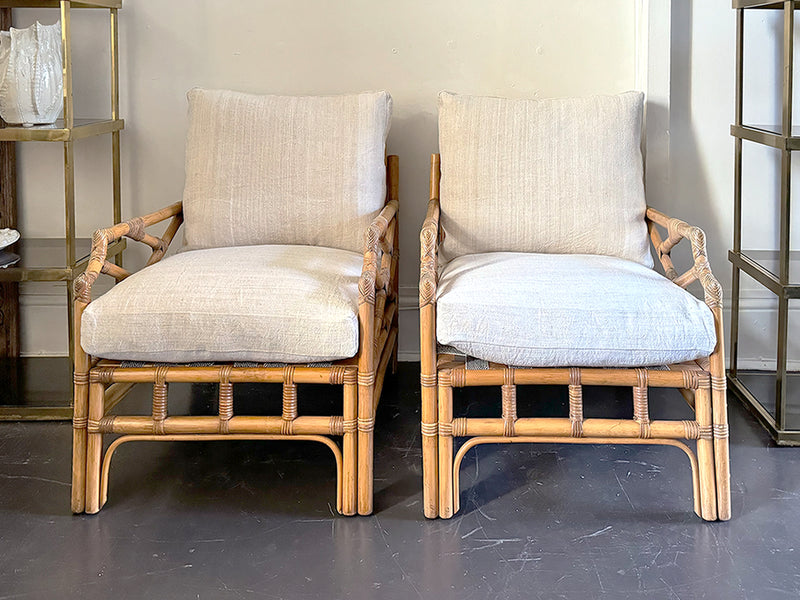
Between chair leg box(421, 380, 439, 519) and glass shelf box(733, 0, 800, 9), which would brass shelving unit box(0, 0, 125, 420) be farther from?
glass shelf box(733, 0, 800, 9)

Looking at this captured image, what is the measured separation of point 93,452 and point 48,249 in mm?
920

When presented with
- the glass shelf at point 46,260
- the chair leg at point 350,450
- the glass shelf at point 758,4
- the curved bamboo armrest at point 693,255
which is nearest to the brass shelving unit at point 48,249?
the glass shelf at point 46,260

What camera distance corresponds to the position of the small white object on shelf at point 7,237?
2.51 m

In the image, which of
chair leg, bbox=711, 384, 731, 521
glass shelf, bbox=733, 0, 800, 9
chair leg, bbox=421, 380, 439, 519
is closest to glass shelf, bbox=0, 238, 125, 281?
chair leg, bbox=421, 380, 439, 519

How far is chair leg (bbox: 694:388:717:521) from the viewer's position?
1829mm

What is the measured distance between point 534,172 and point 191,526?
3.96 feet

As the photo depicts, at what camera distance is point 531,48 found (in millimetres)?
2680

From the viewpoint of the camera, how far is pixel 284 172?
2381 mm

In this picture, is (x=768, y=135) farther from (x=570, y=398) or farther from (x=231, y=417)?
(x=231, y=417)

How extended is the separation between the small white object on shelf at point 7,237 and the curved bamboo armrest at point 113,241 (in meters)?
0.48

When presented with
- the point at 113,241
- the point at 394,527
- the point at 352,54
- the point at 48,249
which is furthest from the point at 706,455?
the point at 48,249

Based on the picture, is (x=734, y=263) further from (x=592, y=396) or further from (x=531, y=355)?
(x=531, y=355)

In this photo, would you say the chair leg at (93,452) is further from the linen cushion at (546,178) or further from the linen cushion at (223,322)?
the linen cushion at (546,178)

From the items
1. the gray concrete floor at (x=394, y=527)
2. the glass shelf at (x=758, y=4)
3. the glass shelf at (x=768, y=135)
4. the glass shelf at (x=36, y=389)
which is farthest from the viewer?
the glass shelf at (x=36, y=389)
